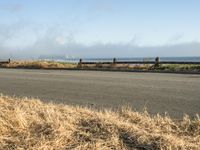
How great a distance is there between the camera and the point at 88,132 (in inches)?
267

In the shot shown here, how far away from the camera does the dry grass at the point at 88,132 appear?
6176 millimetres

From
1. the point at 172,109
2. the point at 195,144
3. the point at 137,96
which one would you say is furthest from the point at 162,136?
the point at 137,96

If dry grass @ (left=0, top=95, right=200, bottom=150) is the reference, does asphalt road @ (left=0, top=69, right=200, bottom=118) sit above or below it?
below

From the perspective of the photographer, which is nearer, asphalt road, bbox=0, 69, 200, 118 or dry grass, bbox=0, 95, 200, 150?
dry grass, bbox=0, 95, 200, 150

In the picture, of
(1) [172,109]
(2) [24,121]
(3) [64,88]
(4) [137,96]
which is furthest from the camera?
(3) [64,88]

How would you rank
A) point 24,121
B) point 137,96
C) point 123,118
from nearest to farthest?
point 24,121 → point 123,118 → point 137,96

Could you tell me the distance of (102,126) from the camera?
7012 mm

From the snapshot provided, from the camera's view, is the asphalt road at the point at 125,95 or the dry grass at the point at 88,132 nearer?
the dry grass at the point at 88,132

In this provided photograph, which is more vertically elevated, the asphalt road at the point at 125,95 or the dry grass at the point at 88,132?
the dry grass at the point at 88,132

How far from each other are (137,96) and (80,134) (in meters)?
7.43

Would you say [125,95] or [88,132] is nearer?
[88,132]

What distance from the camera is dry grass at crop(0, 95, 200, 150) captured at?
6176mm

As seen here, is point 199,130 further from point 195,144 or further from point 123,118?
point 123,118

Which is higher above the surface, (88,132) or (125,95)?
(88,132)
